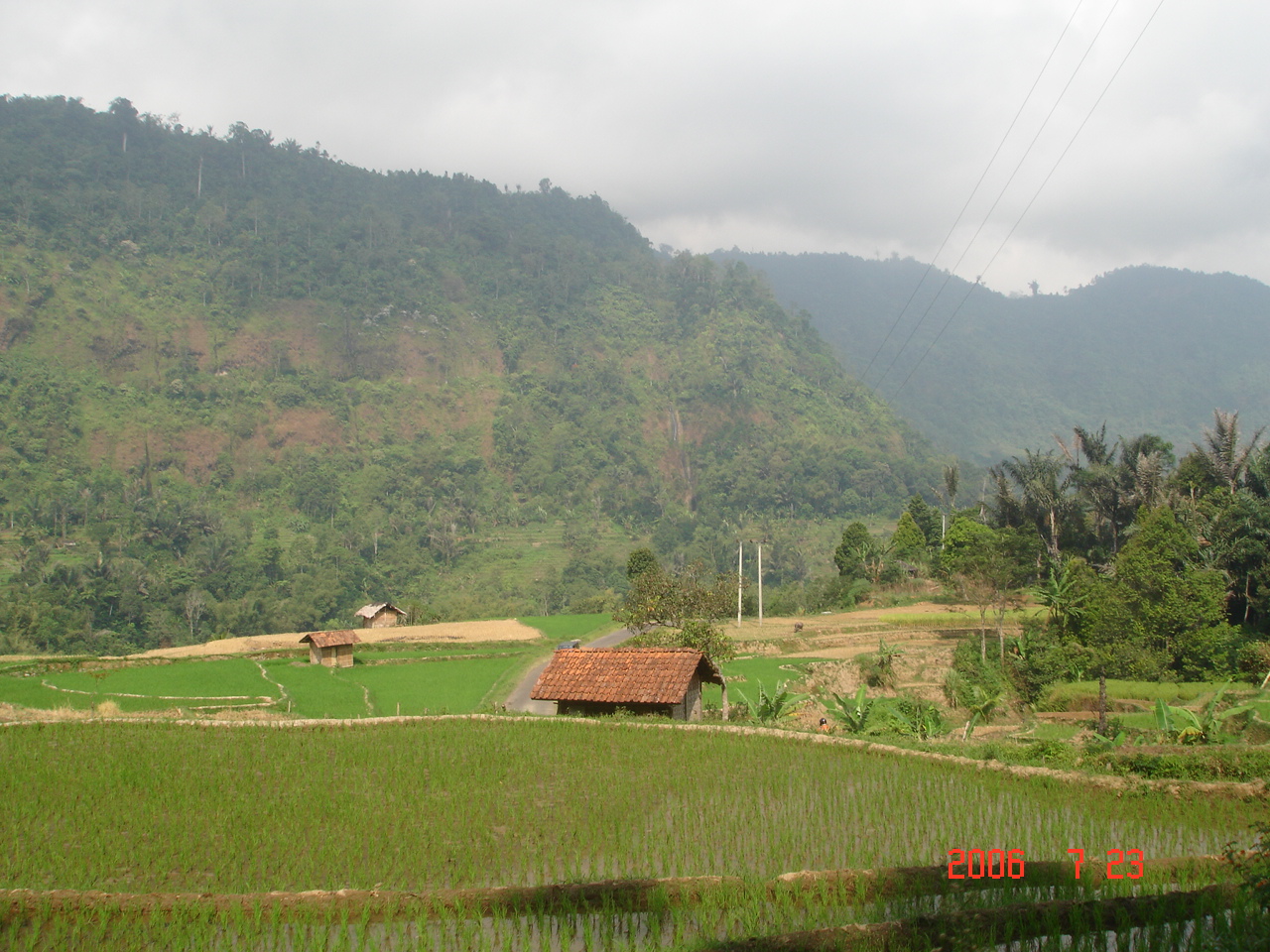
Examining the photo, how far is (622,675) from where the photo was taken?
21.0m

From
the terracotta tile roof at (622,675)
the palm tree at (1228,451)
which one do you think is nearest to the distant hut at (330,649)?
the terracotta tile roof at (622,675)

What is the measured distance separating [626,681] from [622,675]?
24 cm

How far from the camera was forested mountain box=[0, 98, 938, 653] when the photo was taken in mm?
87125

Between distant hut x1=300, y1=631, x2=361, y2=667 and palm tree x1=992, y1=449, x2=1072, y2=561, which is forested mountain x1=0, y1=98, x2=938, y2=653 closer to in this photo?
distant hut x1=300, y1=631, x2=361, y2=667

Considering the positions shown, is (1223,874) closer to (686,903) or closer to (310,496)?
(686,903)

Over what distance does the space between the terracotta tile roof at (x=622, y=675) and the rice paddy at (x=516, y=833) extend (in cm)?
235

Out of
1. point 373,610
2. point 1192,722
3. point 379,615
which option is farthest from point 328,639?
point 1192,722

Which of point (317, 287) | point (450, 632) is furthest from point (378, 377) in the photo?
point (450, 632)

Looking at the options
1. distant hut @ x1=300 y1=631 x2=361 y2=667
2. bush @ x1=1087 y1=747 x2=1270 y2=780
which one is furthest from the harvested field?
bush @ x1=1087 y1=747 x2=1270 y2=780

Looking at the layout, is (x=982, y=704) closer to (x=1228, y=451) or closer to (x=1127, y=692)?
(x=1127, y=692)

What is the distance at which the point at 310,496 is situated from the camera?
10875 centimetres

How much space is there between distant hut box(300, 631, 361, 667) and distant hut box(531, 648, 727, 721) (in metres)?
17.8
